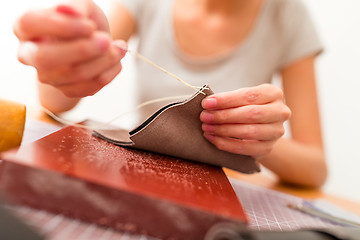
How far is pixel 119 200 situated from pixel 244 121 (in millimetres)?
237

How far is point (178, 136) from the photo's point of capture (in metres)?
0.38

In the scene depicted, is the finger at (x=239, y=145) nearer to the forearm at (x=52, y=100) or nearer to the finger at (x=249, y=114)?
the finger at (x=249, y=114)

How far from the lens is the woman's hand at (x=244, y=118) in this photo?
386 millimetres

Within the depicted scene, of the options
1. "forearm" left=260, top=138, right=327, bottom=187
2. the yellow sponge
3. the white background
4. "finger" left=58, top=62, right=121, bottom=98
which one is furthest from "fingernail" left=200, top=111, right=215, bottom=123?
the white background

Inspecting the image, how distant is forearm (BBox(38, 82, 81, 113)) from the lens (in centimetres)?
63

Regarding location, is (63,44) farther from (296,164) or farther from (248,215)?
(296,164)

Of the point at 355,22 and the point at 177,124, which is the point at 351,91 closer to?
the point at 355,22

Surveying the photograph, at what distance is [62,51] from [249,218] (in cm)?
32

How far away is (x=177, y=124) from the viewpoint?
1.23ft

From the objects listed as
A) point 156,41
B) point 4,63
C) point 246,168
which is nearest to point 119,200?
point 246,168

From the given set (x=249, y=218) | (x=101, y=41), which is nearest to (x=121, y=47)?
(x=101, y=41)

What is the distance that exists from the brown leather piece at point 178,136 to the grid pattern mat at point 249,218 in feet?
0.32

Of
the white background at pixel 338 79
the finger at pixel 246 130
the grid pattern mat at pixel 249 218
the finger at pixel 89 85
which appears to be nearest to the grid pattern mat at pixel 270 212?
the grid pattern mat at pixel 249 218

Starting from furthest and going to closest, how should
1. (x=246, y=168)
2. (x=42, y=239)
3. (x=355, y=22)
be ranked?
(x=355, y=22) → (x=246, y=168) → (x=42, y=239)
